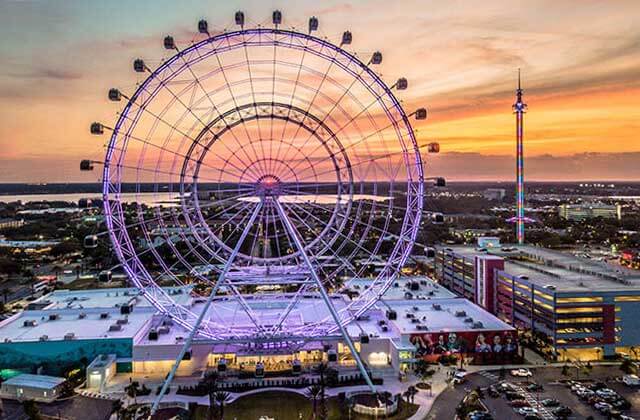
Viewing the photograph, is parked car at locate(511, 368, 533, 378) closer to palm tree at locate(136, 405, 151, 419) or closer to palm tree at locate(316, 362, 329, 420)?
palm tree at locate(316, 362, 329, 420)

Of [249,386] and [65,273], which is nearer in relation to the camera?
[249,386]

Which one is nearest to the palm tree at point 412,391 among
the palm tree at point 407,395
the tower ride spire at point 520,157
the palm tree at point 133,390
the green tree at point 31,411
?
the palm tree at point 407,395

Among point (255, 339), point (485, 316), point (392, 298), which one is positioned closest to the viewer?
point (255, 339)

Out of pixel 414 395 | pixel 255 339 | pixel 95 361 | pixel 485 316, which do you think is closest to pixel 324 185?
pixel 255 339

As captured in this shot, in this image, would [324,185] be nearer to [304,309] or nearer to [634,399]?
[304,309]

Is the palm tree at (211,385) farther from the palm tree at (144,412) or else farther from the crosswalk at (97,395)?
the crosswalk at (97,395)

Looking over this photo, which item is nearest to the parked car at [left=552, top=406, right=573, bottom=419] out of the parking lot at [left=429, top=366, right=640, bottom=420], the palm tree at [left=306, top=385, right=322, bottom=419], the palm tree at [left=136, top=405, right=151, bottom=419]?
the parking lot at [left=429, top=366, right=640, bottom=420]

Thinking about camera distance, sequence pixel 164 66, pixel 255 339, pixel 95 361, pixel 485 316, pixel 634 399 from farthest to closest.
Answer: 1. pixel 485 316
2. pixel 95 361
3. pixel 634 399
4. pixel 255 339
5. pixel 164 66
